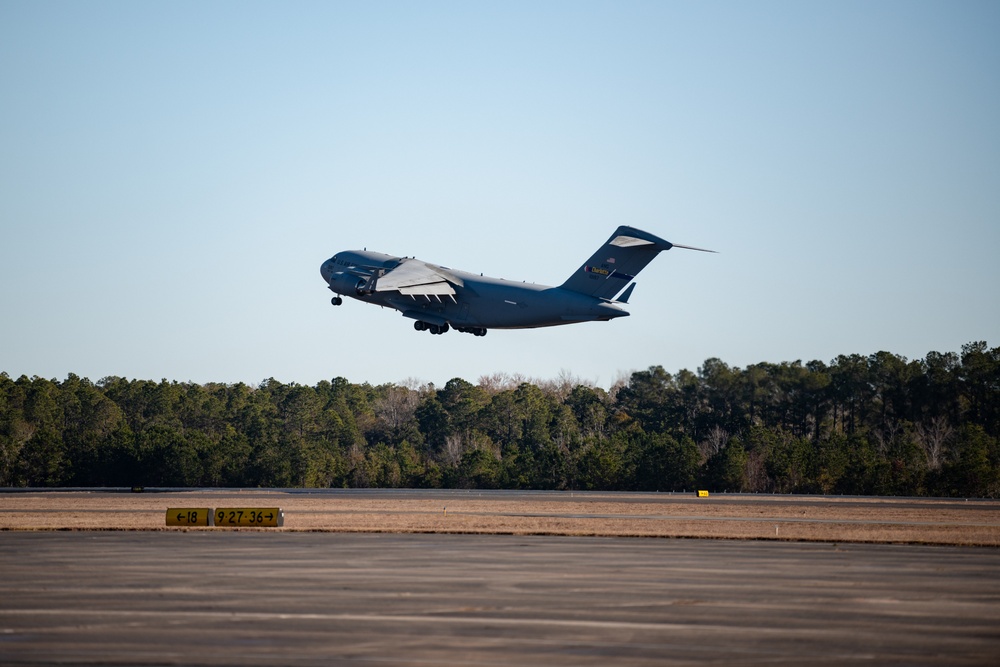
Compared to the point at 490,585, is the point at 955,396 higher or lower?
higher

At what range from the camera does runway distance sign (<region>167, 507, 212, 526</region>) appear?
46312 mm

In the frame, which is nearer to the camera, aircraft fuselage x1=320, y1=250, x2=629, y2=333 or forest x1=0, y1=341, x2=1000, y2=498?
aircraft fuselage x1=320, y1=250, x2=629, y2=333

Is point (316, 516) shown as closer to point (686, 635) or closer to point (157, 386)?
point (686, 635)

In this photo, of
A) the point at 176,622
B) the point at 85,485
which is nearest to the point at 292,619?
the point at 176,622

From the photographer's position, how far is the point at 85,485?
108 metres

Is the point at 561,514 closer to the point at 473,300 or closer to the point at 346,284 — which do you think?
the point at 473,300

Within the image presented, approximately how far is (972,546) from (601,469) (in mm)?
60824

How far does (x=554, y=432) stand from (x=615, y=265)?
7271cm

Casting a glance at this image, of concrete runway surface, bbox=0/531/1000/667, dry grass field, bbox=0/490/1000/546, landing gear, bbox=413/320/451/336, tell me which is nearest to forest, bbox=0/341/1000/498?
dry grass field, bbox=0/490/1000/546

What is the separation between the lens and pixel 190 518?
1829 inches

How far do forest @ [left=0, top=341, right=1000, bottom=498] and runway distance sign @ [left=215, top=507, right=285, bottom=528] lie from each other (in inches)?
2179

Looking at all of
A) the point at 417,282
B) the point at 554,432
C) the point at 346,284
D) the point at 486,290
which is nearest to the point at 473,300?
the point at 486,290

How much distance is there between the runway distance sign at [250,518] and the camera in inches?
1800

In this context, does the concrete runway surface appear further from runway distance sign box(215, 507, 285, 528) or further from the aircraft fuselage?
the aircraft fuselage
